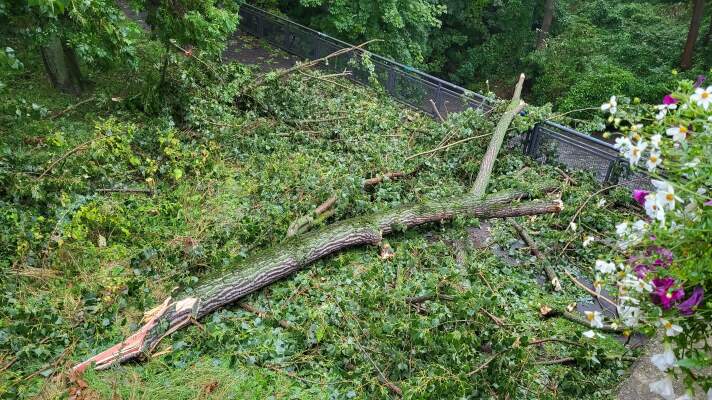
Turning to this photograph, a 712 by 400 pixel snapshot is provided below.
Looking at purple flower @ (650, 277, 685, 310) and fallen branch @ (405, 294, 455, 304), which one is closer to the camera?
purple flower @ (650, 277, 685, 310)

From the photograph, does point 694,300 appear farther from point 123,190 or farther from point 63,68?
point 63,68

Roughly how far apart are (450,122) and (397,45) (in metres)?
7.42

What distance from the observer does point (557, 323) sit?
5.00m

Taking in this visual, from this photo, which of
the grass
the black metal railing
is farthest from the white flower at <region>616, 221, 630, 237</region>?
the black metal railing

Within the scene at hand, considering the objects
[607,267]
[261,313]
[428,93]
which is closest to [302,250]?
[261,313]

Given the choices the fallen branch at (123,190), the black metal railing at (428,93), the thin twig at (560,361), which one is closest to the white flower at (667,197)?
the thin twig at (560,361)

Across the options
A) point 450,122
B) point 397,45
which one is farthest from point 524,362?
point 397,45

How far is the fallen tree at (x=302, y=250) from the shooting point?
405 cm

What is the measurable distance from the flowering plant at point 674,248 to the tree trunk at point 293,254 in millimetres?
3247

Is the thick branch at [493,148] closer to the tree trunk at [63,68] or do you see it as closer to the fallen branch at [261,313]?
the fallen branch at [261,313]

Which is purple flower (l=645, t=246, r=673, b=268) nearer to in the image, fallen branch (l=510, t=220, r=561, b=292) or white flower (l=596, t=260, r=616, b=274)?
white flower (l=596, t=260, r=616, b=274)

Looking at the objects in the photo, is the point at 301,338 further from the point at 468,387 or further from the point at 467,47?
the point at 467,47

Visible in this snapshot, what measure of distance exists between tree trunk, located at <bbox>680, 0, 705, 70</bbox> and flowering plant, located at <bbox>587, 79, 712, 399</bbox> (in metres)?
20.4

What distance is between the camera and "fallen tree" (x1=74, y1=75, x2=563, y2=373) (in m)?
4.05
